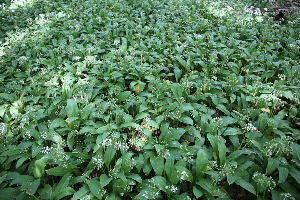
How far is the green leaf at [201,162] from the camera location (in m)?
2.89

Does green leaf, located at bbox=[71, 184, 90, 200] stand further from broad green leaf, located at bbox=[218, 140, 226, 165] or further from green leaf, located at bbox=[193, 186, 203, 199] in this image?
broad green leaf, located at bbox=[218, 140, 226, 165]

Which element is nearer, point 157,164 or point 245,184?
point 245,184

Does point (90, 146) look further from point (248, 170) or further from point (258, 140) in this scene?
point (258, 140)

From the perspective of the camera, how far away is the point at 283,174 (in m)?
2.82

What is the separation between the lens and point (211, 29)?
6.80m

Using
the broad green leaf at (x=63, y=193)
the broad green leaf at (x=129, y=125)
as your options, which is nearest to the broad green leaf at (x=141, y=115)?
the broad green leaf at (x=129, y=125)

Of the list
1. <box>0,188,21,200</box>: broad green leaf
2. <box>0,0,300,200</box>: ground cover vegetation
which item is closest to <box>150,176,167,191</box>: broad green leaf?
<box>0,0,300,200</box>: ground cover vegetation

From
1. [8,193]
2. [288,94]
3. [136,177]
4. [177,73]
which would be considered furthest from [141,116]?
[288,94]

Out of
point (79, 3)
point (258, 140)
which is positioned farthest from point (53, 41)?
point (258, 140)

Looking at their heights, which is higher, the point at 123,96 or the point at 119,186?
the point at 123,96

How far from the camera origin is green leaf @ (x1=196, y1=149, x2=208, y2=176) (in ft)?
9.49

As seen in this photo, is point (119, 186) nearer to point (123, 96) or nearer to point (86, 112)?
point (86, 112)

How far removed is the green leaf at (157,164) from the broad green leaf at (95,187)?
2.53ft

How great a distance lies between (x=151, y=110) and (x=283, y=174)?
2.19 metres
